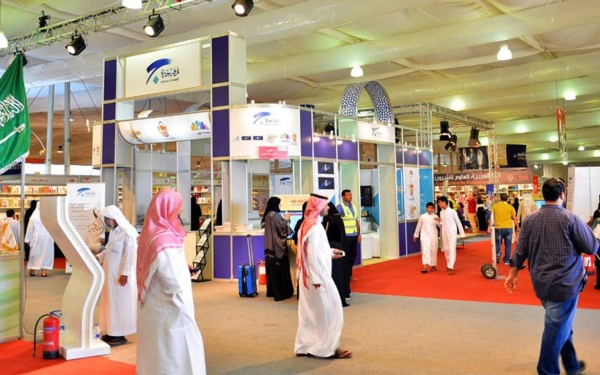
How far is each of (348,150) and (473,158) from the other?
34.4 ft

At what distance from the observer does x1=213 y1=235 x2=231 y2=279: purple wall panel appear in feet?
30.0

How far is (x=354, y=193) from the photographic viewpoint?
37.0 ft

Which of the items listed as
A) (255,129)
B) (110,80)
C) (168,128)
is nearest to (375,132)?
(255,129)

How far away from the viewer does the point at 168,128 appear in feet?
31.9

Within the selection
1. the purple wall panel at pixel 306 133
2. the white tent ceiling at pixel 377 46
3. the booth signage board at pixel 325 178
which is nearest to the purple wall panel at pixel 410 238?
the booth signage board at pixel 325 178

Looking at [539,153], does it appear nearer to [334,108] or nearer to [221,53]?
[334,108]

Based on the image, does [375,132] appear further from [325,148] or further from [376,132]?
[325,148]

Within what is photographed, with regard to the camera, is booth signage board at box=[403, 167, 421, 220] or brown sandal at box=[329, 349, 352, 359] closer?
brown sandal at box=[329, 349, 352, 359]

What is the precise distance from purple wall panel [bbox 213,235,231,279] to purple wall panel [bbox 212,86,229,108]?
2.19 metres

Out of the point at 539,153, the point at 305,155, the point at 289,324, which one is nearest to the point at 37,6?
the point at 305,155

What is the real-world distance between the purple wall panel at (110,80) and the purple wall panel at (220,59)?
2463 mm

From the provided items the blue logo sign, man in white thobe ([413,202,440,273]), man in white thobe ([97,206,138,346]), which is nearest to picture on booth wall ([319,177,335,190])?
man in white thobe ([413,202,440,273])

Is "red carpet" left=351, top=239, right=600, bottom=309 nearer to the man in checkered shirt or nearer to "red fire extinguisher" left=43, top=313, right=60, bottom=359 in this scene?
the man in checkered shirt

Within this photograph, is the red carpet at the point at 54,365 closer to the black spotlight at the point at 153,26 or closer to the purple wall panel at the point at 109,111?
the black spotlight at the point at 153,26
